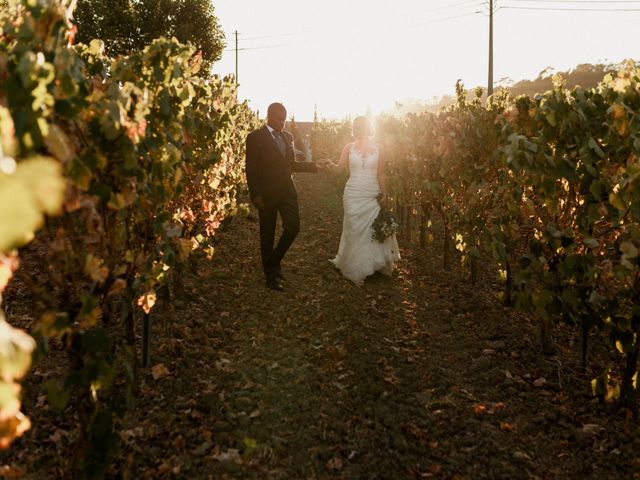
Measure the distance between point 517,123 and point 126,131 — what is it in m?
3.63

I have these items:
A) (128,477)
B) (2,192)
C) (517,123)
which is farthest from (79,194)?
(517,123)

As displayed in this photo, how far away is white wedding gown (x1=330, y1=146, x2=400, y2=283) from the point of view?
25.1ft

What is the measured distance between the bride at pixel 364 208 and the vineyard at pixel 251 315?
647 millimetres

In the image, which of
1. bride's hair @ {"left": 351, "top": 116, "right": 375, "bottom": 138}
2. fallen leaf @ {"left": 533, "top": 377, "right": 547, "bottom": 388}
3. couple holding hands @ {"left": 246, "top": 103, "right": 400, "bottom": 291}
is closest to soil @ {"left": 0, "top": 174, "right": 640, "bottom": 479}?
fallen leaf @ {"left": 533, "top": 377, "right": 547, "bottom": 388}

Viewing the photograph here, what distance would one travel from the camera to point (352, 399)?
4.23 m

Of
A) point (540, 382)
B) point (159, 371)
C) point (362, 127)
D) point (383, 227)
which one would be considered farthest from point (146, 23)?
point (540, 382)

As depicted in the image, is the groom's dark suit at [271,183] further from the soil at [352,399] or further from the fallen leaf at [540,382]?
the fallen leaf at [540,382]

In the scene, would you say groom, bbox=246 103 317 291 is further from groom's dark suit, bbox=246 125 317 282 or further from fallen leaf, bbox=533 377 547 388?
fallen leaf, bbox=533 377 547 388

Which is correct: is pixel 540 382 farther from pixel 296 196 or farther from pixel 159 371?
pixel 296 196

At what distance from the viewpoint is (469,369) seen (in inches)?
192

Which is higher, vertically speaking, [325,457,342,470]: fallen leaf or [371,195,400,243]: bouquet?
[371,195,400,243]: bouquet

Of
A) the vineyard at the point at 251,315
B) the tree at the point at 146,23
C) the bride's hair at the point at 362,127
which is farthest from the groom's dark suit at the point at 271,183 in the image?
the tree at the point at 146,23

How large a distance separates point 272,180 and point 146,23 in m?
27.4

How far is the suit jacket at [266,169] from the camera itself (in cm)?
682
